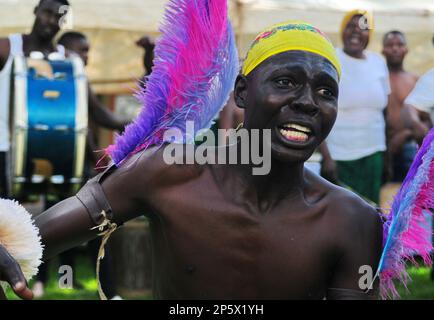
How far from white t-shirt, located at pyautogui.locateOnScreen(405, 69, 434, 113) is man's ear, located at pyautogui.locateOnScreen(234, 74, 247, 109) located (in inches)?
168

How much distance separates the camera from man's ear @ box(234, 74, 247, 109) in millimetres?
3195

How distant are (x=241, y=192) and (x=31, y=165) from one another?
3612 millimetres

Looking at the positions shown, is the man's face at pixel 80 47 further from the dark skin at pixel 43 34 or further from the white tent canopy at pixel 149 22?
the white tent canopy at pixel 149 22

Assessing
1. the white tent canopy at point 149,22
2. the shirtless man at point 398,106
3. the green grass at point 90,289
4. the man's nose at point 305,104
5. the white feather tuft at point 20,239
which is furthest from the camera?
the white tent canopy at point 149,22

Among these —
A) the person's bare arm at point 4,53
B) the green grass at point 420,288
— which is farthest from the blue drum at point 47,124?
the green grass at point 420,288

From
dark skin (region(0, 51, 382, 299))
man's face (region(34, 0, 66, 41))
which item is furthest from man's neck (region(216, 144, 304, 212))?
man's face (region(34, 0, 66, 41))

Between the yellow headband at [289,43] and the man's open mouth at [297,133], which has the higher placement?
the yellow headband at [289,43]

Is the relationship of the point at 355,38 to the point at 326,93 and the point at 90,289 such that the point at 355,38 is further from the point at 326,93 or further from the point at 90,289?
the point at 326,93

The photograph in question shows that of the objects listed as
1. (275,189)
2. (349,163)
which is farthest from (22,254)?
(349,163)

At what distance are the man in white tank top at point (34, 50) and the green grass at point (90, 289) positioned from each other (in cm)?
80

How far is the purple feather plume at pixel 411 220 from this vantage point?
3.14 m

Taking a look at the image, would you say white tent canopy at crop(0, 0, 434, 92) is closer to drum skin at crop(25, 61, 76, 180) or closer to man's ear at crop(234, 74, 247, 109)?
drum skin at crop(25, 61, 76, 180)

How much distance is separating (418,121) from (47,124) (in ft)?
9.28

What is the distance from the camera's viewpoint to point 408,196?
3.16 m
